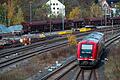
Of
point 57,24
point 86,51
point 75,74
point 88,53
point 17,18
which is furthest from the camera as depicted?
point 57,24

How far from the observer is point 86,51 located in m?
31.2

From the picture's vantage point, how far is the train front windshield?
3092cm

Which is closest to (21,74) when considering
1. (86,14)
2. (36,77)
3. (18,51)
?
(36,77)

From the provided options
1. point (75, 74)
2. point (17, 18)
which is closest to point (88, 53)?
point (75, 74)

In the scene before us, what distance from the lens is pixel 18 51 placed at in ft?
151

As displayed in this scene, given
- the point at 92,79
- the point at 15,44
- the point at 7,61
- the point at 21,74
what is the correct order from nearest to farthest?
the point at 92,79
the point at 21,74
the point at 7,61
the point at 15,44

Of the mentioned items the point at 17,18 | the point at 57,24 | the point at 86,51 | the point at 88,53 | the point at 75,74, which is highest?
the point at 17,18

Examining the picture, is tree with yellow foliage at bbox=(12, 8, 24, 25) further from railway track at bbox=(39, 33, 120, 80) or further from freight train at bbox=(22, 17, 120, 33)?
railway track at bbox=(39, 33, 120, 80)

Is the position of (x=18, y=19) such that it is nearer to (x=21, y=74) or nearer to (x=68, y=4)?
(x=68, y=4)

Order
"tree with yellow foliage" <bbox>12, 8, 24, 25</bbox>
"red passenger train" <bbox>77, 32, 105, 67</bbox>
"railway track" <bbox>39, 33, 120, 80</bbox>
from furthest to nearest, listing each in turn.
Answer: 1. "tree with yellow foliage" <bbox>12, 8, 24, 25</bbox>
2. "red passenger train" <bbox>77, 32, 105, 67</bbox>
3. "railway track" <bbox>39, 33, 120, 80</bbox>

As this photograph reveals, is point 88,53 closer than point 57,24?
Yes

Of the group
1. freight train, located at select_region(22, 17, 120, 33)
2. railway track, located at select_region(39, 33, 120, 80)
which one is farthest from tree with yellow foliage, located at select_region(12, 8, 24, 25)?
railway track, located at select_region(39, 33, 120, 80)

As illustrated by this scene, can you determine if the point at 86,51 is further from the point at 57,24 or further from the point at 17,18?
the point at 57,24

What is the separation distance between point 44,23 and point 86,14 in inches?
1359
